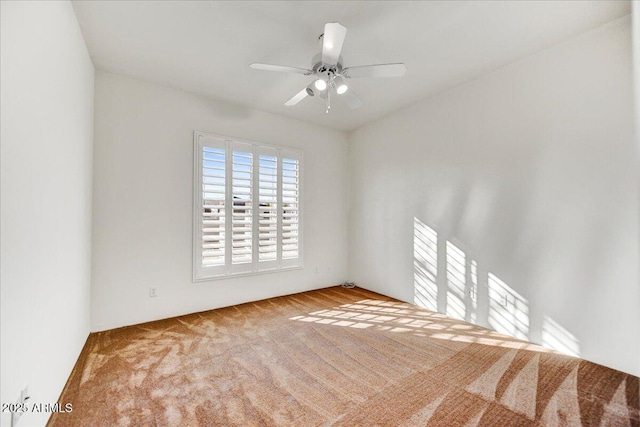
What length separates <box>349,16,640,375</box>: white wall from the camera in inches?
84.7

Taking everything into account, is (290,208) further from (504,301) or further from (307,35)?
(504,301)

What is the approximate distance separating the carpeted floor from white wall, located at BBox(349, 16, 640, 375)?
0.40 metres

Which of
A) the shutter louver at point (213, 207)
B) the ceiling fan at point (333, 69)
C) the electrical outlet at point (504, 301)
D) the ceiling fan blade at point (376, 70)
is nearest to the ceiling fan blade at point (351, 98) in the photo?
the ceiling fan at point (333, 69)

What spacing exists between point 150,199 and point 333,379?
Result: 9.09ft

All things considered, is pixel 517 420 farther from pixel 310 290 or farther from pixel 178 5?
pixel 178 5

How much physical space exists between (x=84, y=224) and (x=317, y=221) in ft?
9.83

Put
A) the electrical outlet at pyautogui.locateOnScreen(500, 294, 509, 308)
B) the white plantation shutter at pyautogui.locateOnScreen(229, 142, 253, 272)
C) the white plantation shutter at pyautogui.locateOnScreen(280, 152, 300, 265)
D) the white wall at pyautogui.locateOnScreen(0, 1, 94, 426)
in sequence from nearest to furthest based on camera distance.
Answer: the white wall at pyautogui.locateOnScreen(0, 1, 94, 426) → the electrical outlet at pyautogui.locateOnScreen(500, 294, 509, 308) → the white plantation shutter at pyautogui.locateOnScreen(229, 142, 253, 272) → the white plantation shutter at pyautogui.locateOnScreen(280, 152, 300, 265)

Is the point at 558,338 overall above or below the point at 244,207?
below

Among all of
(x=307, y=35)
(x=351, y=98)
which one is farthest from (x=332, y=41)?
(x=351, y=98)

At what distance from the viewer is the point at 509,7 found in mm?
2039

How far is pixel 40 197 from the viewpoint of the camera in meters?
1.48

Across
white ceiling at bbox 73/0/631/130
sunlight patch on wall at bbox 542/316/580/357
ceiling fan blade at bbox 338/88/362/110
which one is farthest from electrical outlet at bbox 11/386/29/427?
sunlight patch on wall at bbox 542/316/580/357

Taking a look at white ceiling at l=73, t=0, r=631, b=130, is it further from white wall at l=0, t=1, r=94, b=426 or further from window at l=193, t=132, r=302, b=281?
window at l=193, t=132, r=302, b=281

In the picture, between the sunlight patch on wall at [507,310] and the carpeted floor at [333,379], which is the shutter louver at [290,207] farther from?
the sunlight patch on wall at [507,310]
